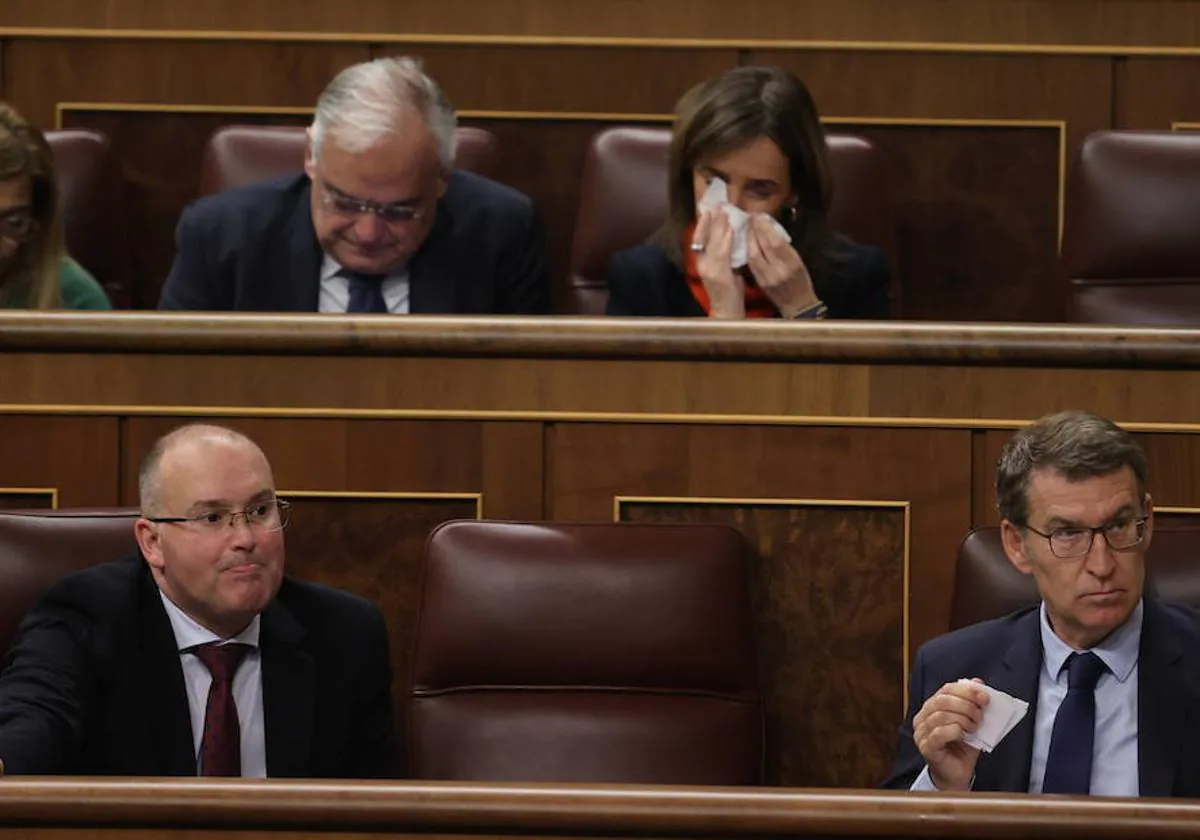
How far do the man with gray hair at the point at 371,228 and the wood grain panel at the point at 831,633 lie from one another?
1.04ft

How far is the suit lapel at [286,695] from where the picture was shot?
1.03 metres

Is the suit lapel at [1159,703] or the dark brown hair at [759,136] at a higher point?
the dark brown hair at [759,136]

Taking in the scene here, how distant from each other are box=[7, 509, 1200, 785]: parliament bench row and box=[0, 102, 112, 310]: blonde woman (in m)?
0.27

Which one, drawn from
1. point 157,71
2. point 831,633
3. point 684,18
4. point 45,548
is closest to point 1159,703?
point 831,633

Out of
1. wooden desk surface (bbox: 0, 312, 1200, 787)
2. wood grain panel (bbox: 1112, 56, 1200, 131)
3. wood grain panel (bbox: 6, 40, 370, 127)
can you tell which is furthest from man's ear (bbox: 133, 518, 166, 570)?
wood grain panel (bbox: 1112, 56, 1200, 131)

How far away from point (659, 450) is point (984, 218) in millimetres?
513

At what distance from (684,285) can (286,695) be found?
1.44 feet

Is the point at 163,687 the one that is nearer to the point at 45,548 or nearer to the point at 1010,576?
the point at 45,548

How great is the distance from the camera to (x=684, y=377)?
1121mm

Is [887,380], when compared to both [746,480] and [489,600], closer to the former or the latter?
[746,480]

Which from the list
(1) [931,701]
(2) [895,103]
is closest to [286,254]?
(2) [895,103]

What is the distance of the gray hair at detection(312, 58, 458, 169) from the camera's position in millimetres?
1289

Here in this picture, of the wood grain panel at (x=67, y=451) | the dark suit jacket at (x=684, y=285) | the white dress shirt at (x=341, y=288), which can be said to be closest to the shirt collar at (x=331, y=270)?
the white dress shirt at (x=341, y=288)

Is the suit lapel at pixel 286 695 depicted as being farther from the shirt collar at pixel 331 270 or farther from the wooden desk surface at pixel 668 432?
the shirt collar at pixel 331 270
